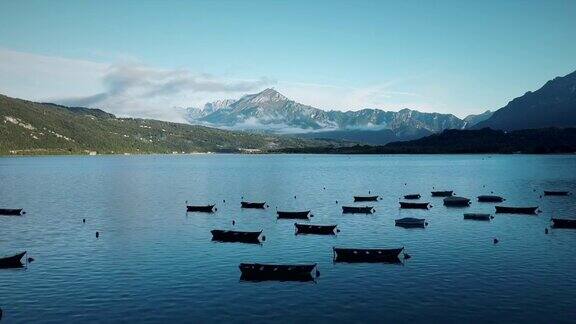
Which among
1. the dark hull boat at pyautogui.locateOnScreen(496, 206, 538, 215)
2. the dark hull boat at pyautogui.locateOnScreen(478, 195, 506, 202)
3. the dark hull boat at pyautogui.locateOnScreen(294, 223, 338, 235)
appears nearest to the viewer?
the dark hull boat at pyautogui.locateOnScreen(294, 223, 338, 235)

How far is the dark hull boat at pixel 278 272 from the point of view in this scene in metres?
60.8

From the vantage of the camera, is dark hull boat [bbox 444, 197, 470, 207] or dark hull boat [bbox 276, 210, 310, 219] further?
dark hull boat [bbox 444, 197, 470, 207]

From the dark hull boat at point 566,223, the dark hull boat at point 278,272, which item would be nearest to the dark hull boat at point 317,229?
the dark hull boat at point 278,272

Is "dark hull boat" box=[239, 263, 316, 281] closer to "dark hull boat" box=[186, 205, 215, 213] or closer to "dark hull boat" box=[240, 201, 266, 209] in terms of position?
"dark hull boat" box=[186, 205, 215, 213]

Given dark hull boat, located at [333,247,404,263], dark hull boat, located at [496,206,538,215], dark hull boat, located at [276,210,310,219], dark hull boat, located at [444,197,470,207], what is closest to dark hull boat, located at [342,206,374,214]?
dark hull boat, located at [276,210,310,219]

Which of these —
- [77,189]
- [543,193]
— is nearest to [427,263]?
[543,193]

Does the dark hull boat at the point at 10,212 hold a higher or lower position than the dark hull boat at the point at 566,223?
lower

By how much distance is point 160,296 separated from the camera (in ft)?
178

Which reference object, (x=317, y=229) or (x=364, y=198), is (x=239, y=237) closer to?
(x=317, y=229)

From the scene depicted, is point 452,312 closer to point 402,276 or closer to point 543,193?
point 402,276

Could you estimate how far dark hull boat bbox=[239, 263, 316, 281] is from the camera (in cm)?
6078

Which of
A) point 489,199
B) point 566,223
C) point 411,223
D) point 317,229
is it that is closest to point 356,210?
point 411,223

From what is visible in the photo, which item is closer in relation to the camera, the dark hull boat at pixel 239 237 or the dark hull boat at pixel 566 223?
the dark hull boat at pixel 239 237

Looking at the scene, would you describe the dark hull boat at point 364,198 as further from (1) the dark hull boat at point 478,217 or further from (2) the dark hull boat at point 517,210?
(1) the dark hull boat at point 478,217
